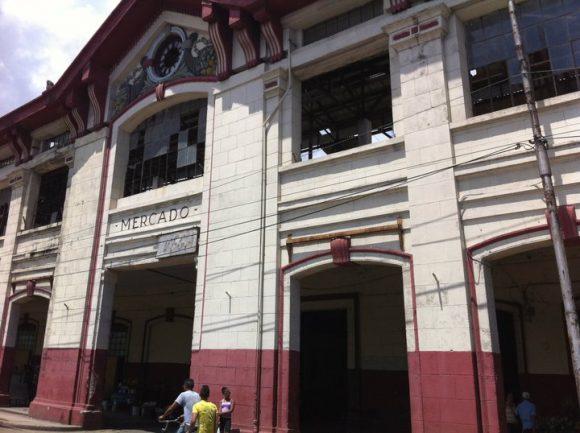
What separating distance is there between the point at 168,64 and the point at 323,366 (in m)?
11.4

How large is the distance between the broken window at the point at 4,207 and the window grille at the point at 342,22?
1617 centimetres

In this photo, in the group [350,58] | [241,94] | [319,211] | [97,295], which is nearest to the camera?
[319,211]

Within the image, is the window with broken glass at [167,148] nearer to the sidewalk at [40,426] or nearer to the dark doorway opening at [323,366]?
the dark doorway opening at [323,366]

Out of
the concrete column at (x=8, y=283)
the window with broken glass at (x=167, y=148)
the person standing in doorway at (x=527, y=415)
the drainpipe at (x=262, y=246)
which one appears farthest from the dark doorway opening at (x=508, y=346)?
the concrete column at (x=8, y=283)

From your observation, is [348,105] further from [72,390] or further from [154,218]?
[72,390]

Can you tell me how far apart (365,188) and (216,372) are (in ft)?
19.1

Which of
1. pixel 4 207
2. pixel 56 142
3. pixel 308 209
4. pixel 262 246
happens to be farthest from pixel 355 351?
pixel 4 207

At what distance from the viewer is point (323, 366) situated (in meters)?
16.8

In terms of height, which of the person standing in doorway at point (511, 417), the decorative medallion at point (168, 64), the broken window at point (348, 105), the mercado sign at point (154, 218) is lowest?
the person standing in doorway at point (511, 417)

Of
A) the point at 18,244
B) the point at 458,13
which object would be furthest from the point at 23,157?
the point at 458,13

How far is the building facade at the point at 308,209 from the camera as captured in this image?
9.74 m

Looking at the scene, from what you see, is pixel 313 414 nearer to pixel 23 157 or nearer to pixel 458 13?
pixel 458 13

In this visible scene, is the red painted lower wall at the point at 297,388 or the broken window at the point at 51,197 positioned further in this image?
the broken window at the point at 51,197

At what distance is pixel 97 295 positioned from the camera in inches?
642
